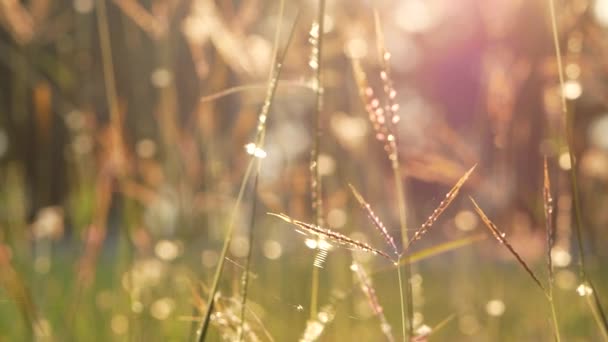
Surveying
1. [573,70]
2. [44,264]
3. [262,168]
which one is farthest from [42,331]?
[573,70]

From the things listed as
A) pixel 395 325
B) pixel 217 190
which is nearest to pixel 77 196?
pixel 217 190

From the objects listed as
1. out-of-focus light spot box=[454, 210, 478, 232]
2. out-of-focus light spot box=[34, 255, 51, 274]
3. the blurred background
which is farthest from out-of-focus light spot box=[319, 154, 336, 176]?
out-of-focus light spot box=[34, 255, 51, 274]

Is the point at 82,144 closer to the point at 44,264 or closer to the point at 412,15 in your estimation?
the point at 44,264

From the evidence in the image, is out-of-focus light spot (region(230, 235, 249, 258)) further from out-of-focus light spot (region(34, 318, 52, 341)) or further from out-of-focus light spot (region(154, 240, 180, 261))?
out-of-focus light spot (region(34, 318, 52, 341))

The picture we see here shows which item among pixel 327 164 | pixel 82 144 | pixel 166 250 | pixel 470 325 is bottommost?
pixel 470 325

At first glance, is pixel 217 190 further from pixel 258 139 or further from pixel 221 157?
pixel 258 139

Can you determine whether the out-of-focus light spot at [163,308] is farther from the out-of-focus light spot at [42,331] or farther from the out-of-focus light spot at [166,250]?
the out-of-focus light spot at [42,331]
